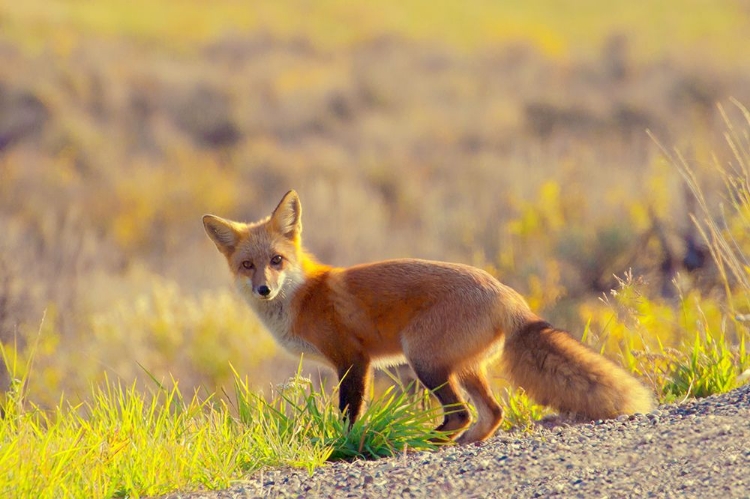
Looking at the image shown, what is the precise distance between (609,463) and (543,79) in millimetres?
30736

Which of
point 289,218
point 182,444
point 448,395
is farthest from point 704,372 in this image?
point 182,444

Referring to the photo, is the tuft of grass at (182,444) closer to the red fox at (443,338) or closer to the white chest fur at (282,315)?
the red fox at (443,338)

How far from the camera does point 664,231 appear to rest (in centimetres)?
1320

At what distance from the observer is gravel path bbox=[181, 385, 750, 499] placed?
13.4 feet

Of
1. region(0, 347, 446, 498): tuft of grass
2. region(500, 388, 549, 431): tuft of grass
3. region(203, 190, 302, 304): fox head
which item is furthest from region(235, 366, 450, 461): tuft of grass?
region(203, 190, 302, 304): fox head

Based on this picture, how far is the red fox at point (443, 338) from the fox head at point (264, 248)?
0.10 ft

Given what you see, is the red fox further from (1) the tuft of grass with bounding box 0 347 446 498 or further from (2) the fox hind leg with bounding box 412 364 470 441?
(1) the tuft of grass with bounding box 0 347 446 498

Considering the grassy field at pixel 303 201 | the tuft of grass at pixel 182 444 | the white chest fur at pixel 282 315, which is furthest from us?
the white chest fur at pixel 282 315

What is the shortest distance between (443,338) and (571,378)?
2.55ft

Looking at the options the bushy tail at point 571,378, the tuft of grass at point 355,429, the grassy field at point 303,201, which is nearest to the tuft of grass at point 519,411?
the grassy field at point 303,201

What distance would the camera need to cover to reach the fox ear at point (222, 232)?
6758 millimetres

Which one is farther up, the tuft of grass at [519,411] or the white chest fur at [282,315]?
the white chest fur at [282,315]

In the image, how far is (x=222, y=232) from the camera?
6.83m

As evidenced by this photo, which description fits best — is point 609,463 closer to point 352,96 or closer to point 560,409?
point 560,409
